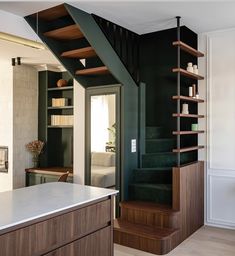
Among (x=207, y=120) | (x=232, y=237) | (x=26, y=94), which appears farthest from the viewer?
(x=26, y=94)

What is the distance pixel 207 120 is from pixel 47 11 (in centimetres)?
274

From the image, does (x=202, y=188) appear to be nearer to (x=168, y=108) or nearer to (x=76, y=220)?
(x=168, y=108)

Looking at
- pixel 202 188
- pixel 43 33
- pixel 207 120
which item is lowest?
pixel 202 188

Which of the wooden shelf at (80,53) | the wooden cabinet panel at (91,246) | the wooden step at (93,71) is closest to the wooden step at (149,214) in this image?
the wooden cabinet panel at (91,246)

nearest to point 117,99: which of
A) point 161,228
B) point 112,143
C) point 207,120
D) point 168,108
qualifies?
point 112,143

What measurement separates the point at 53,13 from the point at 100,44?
701 mm

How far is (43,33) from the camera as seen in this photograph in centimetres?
400

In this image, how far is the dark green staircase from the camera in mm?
4055

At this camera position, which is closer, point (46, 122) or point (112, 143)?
point (112, 143)

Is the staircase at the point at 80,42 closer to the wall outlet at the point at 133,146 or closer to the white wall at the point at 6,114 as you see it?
the wall outlet at the point at 133,146

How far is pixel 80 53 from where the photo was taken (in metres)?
4.15

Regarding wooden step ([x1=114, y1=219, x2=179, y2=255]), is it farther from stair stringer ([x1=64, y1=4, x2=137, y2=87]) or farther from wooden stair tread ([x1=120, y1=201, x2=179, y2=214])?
stair stringer ([x1=64, y1=4, x2=137, y2=87])

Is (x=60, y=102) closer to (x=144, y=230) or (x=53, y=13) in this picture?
(x=53, y=13)

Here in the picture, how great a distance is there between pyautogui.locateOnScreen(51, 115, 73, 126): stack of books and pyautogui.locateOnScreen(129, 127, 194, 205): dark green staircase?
188cm
